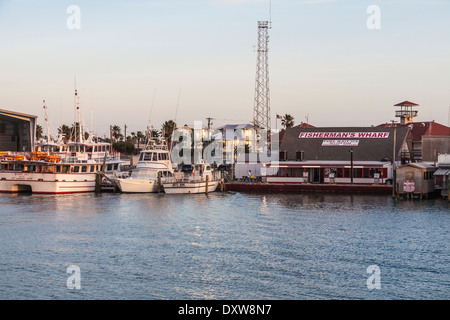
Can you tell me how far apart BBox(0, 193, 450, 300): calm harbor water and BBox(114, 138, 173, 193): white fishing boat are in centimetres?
1012

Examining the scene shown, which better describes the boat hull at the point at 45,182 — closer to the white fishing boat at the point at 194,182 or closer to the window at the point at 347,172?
the white fishing boat at the point at 194,182

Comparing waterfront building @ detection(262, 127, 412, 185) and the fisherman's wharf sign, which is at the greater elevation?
the fisherman's wharf sign

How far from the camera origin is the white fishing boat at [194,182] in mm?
67750

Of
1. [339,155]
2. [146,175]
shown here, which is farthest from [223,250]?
[339,155]

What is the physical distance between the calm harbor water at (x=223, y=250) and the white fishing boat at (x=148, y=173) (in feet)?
33.2

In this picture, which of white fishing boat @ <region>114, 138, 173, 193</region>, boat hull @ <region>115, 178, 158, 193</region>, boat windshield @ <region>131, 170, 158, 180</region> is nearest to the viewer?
boat hull @ <region>115, 178, 158, 193</region>

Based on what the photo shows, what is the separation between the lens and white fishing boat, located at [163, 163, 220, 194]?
67.8 metres

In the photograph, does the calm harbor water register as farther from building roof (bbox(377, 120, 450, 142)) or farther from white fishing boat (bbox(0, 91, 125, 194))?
building roof (bbox(377, 120, 450, 142))

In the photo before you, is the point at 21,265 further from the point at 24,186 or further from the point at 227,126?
the point at 227,126

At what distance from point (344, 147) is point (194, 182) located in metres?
20.4

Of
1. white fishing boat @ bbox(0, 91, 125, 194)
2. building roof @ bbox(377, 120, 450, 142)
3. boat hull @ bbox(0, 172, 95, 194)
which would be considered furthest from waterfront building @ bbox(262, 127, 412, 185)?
boat hull @ bbox(0, 172, 95, 194)

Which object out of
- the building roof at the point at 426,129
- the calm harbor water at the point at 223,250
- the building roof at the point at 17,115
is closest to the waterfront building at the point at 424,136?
the building roof at the point at 426,129
